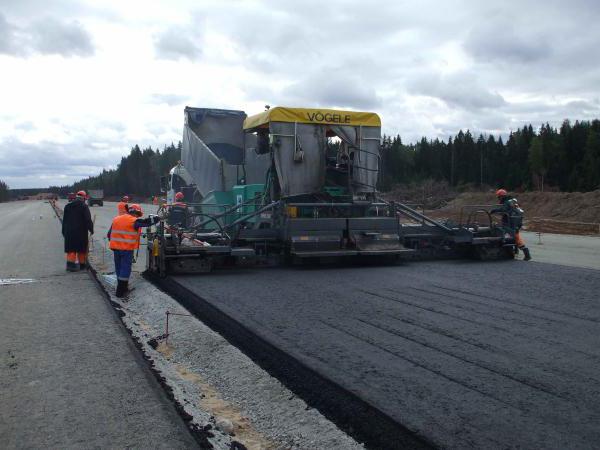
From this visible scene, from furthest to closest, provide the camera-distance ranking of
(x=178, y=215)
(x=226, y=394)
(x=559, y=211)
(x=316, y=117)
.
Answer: (x=559, y=211) < (x=178, y=215) < (x=316, y=117) < (x=226, y=394)

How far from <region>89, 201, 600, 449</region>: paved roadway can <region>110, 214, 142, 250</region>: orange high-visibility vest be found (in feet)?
3.77

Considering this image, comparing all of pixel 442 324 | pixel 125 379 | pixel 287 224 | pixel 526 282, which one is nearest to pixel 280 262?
pixel 287 224

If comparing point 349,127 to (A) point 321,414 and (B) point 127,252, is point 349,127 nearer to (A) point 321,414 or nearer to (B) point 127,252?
(B) point 127,252

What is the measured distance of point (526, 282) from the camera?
9477mm

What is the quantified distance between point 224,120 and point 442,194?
36406 mm

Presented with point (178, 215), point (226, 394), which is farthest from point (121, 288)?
point (226, 394)

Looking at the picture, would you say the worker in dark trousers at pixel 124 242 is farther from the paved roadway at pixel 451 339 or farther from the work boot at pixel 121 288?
the paved roadway at pixel 451 339

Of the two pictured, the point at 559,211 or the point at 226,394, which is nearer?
the point at 226,394

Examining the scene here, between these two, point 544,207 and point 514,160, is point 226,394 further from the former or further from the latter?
point 514,160

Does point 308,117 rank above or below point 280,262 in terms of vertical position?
above

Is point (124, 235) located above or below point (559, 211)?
above

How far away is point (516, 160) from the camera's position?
67.3m

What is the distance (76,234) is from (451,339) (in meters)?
8.61

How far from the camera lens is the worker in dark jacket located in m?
12.1
